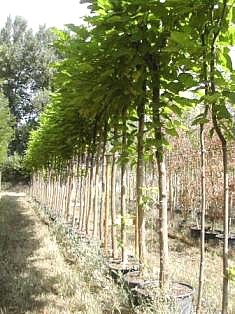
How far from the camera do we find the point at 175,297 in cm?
388

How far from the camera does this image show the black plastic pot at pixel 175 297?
12.5 feet

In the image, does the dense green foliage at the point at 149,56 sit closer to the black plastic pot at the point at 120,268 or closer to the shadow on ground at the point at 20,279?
the black plastic pot at the point at 120,268

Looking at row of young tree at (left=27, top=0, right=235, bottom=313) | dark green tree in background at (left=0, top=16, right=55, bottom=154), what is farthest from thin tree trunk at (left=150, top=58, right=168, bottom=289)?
dark green tree in background at (left=0, top=16, right=55, bottom=154)

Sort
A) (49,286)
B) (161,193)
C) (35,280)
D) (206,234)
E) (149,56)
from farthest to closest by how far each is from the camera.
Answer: (206,234) < (35,280) < (49,286) < (161,193) < (149,56)

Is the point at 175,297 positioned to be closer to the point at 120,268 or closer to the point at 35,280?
the point at 120,268

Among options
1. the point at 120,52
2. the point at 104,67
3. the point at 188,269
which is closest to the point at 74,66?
the point at 104,67

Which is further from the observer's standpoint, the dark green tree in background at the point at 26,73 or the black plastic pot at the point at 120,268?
the dark green tree in background at the point at 26,73

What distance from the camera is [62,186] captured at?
1652cm

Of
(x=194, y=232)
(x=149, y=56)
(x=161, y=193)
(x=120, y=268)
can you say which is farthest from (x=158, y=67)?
(x=194, y=232)

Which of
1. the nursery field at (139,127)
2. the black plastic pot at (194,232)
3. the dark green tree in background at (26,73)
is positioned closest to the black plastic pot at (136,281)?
the nursery field at (139,127)

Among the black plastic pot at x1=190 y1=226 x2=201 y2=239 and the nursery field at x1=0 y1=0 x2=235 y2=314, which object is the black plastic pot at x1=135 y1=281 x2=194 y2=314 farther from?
the black plastic pot at x1=190 y1=226 x2=201 y2=239

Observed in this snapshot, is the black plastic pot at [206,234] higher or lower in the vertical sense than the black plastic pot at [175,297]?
lower

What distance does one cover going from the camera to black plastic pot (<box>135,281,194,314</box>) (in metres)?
3.82

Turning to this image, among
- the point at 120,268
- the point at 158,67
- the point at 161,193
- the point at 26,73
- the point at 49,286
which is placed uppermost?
the point at 26,73
